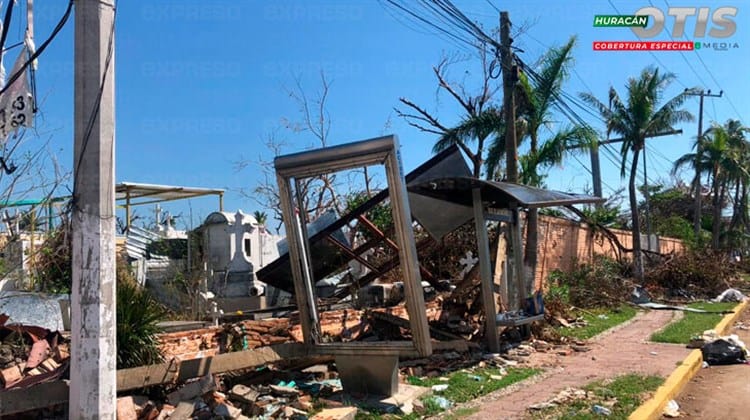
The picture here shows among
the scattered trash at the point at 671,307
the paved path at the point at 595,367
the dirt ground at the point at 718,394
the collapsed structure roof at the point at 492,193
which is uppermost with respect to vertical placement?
the collapsed structure roof at the point at 492,193

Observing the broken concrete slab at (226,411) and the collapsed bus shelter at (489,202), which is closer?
the broken concrete slab at (226,411)

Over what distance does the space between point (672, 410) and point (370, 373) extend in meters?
3.46

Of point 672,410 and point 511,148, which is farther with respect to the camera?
point 511,148

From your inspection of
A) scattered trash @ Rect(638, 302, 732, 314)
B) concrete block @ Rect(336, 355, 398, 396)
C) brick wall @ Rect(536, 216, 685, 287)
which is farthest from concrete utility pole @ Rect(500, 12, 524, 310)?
scattered trash @ Rect(638, 302, 732, 314)

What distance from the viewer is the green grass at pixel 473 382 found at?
7016mm

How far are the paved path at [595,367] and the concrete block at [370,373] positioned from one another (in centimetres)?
93

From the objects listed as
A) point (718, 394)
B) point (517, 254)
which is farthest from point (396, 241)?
Answer: point (517, 254)

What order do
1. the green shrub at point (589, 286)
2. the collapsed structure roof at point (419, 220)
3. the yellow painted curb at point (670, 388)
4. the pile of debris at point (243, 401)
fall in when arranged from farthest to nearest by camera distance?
the green shrub at point (589, 286) < the collapsed structure roof at point (419, 220) < the yellow painted curb at point (670, 388) < the pile of debris at point (243, 401)

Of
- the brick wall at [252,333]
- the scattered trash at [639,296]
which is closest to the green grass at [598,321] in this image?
the scattered trash at [639,296]

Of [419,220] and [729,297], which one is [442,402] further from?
[729,297]

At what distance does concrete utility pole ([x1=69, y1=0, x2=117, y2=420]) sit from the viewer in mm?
4332

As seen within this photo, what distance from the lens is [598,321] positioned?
13.7m

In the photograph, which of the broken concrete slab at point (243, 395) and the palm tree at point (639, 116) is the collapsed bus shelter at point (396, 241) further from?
the palm tree at point (639, 116)

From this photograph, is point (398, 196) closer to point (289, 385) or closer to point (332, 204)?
point (289, 385)
